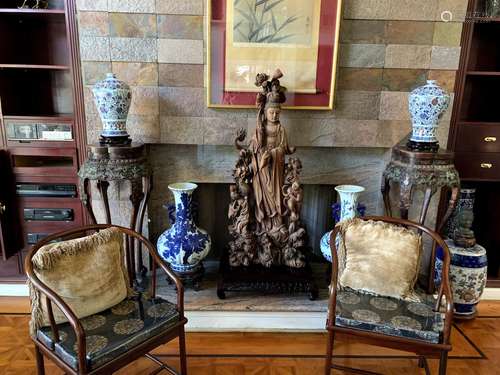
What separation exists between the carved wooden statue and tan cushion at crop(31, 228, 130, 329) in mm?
799

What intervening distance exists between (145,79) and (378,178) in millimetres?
1672

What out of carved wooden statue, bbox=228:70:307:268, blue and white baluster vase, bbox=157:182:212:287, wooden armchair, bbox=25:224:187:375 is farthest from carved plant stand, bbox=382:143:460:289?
wooden armchair, bbox=25:224:187:375

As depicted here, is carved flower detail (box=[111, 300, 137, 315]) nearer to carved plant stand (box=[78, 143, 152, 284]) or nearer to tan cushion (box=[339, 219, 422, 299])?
carved plant stand (box=[78, 143, 152, 284])

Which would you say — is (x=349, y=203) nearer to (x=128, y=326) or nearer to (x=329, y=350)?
(x=329, y=350)

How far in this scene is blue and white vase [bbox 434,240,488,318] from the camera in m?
Answer: 2.39

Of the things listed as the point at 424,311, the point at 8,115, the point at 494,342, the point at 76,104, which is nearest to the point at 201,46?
the point at 76,104

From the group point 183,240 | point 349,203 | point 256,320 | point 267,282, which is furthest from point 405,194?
point 183,240

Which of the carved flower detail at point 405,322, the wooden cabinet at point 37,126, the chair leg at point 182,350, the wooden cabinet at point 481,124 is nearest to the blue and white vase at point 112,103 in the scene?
the wooden cabinet at point 37,126

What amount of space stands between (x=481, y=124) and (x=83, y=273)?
2.51 m

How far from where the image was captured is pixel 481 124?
258 cm

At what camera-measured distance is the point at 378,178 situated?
275cm

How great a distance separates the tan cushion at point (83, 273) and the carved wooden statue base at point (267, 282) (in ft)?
2.32

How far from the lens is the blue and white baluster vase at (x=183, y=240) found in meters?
2.38

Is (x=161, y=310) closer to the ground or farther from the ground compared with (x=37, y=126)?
closer to the ground
